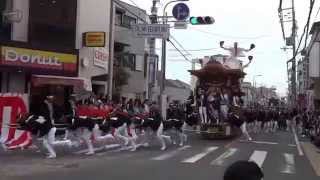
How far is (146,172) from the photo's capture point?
15234 mm

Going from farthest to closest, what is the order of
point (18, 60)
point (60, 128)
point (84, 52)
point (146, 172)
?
point (84, 52), point (18, 60), point (60, 128), point (146, 172)

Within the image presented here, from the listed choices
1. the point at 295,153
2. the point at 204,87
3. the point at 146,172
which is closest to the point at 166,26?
the point at 204,87

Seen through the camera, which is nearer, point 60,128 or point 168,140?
point 60,128

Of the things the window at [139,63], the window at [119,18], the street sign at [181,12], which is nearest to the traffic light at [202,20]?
the street sign at [181,12]

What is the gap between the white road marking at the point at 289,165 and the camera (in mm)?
16731

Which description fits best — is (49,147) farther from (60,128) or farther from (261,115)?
(261,115)

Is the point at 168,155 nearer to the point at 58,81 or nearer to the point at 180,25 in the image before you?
the point at 58,81

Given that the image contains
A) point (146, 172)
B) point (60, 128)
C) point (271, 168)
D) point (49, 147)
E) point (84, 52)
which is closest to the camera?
point (146, 172)

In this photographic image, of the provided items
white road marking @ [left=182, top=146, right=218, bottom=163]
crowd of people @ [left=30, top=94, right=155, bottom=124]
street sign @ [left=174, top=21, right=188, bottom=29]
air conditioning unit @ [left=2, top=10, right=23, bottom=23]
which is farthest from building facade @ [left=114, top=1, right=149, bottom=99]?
white road marking @ [left=182, top=146, right=218, bottom=163]

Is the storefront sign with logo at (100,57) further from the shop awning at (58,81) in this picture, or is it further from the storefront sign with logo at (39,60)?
the storefront sign with logo at (39,60)

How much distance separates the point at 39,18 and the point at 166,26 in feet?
22.4

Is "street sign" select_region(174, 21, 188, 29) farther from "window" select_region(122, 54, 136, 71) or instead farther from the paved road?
"window" select_region(122, 54, 136, 71)

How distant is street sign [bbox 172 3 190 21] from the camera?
32312 millimetres

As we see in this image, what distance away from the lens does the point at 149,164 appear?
56.6 feet
